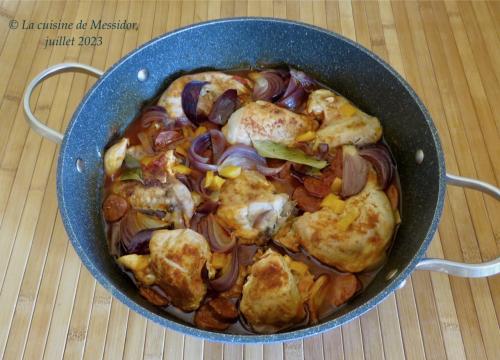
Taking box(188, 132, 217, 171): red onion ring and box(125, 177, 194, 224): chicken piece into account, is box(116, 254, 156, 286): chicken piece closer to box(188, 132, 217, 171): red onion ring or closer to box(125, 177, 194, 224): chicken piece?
box(125, 177, 194, 224): chicken piece

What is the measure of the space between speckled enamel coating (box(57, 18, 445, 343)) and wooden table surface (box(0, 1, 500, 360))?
0.70 ft

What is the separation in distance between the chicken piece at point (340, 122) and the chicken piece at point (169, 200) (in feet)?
1.70

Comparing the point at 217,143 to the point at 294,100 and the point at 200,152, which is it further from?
the point at 294,100

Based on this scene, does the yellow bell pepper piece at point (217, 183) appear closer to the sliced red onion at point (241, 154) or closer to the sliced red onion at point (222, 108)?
the sliced red onion at point (241, 154)

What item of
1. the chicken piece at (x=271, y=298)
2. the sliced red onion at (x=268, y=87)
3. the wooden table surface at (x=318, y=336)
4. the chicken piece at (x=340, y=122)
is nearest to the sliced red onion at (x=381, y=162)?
the chicken piece at (x=340, y=122)

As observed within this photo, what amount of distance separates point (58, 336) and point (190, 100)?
95 centimetres

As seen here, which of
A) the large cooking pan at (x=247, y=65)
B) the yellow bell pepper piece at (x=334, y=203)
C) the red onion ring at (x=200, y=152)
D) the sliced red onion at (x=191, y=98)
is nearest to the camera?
the large cooking pan at (x=247, y=65)

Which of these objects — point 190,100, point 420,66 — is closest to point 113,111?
point 190,100

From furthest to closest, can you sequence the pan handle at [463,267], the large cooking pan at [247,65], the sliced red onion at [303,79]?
the sliced red onion at [303,79], the large cooking pan at [247,65], the pan handle at [463,267]

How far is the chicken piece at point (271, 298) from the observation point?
4.50 feet

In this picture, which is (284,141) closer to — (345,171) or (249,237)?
(345,171)

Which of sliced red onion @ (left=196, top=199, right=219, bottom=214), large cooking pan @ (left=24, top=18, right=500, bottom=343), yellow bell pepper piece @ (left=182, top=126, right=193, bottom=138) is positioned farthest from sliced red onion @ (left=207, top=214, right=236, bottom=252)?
yellow bell pepper piece @ (left=182, top=126, right=193, bottom=138)

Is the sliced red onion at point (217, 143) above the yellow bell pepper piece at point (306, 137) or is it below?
below

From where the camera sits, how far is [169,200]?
1609 mm
